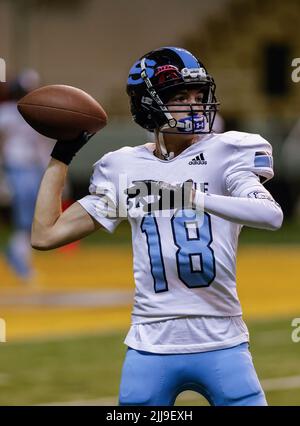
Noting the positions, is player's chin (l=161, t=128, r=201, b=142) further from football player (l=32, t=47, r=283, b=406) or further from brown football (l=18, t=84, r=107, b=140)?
brown football (l=18, t=84, r=107, b=140)

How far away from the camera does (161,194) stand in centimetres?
369

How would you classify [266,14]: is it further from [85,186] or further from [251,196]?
[251,196]

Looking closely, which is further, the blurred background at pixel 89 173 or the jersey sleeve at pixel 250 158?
the blurred background at pixel 89 173

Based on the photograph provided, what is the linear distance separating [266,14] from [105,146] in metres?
7.77

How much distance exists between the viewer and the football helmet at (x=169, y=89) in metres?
3.81

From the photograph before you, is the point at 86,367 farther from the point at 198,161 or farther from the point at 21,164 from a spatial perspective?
the point at 21,164

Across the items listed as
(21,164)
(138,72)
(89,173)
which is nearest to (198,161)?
(138,72)

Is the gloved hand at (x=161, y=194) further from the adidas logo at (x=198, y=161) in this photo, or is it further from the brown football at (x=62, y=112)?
the brown football at (x=62, y=112)

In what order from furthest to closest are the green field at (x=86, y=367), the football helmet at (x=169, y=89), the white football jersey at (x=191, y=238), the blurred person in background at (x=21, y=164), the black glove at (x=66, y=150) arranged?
1. the blurred person in background at (x=21, y=164)
2. the green field at (x=86, y=367)
3. the black glove at (x=66, y=150)
4. the football helmet at (x=169, y=89)
5. the white football jersey at (x=191, y=238)

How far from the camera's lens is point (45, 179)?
155 inches

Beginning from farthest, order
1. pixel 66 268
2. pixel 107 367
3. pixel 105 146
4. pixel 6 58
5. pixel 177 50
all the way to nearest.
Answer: pixel 6 58 < pixel 105 146 < pixel 66 268 < pixel 107 367 < pixel 177 50

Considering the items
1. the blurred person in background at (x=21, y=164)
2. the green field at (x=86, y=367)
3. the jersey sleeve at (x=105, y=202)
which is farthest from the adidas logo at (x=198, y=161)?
the blurred person in background at (x=21, y=164)

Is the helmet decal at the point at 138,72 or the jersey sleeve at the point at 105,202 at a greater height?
the helmet decal at the point at 138,72

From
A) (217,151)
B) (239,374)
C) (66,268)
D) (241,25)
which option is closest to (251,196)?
(217,151)
